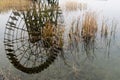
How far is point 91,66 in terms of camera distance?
31.2 ft

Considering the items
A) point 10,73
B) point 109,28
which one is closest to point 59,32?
point 10,73

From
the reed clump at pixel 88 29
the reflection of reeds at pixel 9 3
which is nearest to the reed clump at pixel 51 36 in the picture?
the reed clump at pixel 88 29

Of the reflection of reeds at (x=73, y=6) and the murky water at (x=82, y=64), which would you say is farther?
the reflection of reeds at (x=73, y=6)

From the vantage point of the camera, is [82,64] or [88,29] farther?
[88,29]

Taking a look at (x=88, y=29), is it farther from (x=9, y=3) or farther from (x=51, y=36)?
(x=9, y=3)

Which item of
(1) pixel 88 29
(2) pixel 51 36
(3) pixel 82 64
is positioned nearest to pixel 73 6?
(1) pixel 88 29

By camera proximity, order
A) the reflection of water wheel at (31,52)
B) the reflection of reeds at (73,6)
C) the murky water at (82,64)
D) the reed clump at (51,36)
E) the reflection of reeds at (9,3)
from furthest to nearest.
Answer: the reflection of reeds at (9,3) → the reflection of reeds at (73,6) → the reed clump at (51,36) → the reflection of water wheel at (31,52) → the murky water at (82,64)

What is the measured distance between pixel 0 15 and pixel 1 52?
10172 millimetres

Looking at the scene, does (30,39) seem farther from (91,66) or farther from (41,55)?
(91,66)

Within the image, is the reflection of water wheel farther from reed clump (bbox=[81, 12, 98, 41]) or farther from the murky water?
reed clump (bbox=[81, 12, 98, 41])

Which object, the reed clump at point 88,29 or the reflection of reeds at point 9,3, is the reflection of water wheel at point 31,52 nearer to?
the reed clump at point 88,29

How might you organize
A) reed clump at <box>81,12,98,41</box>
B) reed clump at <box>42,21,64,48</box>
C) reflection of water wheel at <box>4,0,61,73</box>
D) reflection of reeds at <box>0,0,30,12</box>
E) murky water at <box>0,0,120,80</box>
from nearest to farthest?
murky water at <box>0,0,120,80</box> → reflection of water wheel at <box>4,0,61,73</box> → reed clump at <box>42,21,64,48</box> → reed clump at <box>81,12,98,41</box> → reflection of reeds at <box>0,0,30,12</box>

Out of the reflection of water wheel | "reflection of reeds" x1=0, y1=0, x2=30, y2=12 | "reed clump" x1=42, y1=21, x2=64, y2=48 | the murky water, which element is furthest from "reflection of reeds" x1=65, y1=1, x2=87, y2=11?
"reed clump" x1=42, y1=21, x2=64, y2=48

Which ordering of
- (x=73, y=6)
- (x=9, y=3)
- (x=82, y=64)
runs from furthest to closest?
(x=9, y=3)
(x=73, y=6)
(x=82, y=64)
